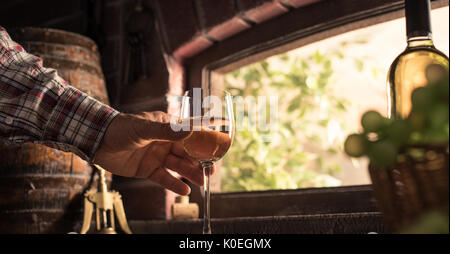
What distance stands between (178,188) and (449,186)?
72 cm

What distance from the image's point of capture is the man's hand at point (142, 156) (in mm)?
929

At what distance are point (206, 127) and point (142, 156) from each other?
230 mm

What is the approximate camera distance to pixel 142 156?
1035 millimetres

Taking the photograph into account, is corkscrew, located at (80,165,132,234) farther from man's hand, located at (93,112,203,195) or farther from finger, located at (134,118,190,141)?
finger, located at (134,118,190,141)

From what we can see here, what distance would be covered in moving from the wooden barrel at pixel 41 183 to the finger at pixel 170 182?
447 mm

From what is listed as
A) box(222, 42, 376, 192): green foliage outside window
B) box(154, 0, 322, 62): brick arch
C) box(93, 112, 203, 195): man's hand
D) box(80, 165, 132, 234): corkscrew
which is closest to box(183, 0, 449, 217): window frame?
box(154, 0, 322, 62): brick arch

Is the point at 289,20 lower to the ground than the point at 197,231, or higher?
higher

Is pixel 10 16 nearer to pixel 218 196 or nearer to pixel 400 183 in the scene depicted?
pixel 218 196

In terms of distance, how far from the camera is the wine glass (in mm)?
861

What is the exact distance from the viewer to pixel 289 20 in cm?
132

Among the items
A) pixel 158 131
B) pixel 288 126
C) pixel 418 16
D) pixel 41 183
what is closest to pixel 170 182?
pixel 158 131
